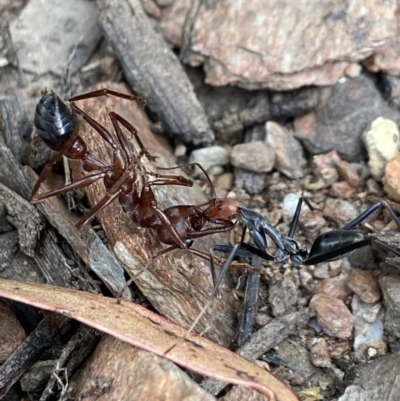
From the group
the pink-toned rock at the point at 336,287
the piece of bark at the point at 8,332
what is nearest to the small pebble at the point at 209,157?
the pink-toned rock at the point at 336,287

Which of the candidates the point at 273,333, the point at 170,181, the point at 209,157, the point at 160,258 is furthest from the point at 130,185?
the point at 273,333

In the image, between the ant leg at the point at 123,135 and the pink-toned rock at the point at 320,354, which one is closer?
the pink-toned rock at the point at 320,354

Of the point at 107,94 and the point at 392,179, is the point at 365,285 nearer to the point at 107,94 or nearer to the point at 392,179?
the point at 392,179

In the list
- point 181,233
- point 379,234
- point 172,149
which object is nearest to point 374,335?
point 379,234

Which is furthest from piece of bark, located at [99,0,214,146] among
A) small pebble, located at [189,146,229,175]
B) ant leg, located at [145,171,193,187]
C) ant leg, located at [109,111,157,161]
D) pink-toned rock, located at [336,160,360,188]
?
pink-toned rock, located at [336,160,360,188]

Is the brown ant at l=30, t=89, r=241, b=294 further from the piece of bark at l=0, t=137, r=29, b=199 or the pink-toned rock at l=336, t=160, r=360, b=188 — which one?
the pink-toned rock at l=336, t=160, r=360, b=188

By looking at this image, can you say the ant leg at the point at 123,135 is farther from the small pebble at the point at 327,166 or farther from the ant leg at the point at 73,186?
the small pebble at the point at 327,166
